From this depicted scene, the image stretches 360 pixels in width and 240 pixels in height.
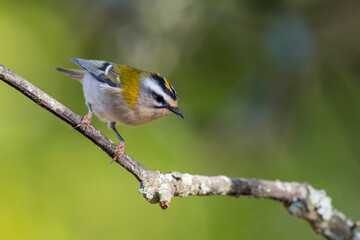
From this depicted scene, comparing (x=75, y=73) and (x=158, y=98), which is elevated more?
(x=75, y=73)

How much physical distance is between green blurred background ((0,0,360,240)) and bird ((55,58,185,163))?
0.13 metres

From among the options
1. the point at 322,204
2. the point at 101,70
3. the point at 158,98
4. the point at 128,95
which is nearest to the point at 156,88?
the point at 158,98

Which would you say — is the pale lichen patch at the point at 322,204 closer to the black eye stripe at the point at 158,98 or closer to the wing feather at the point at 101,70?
the black eye stripe at the point at 158,98

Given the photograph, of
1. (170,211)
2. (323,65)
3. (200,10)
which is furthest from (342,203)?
(200,10)

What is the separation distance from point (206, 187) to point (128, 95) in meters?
0.82

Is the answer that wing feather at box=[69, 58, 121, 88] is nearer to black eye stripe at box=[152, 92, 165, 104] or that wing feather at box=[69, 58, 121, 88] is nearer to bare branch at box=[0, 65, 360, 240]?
black eye stripe at box=[152, 92, 165, 104]

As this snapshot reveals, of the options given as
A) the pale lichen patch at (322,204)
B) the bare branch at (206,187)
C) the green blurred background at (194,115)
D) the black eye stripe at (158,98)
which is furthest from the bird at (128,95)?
the pale lichen patch at (322,204)

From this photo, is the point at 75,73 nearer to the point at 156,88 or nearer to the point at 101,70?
the point at 101,70

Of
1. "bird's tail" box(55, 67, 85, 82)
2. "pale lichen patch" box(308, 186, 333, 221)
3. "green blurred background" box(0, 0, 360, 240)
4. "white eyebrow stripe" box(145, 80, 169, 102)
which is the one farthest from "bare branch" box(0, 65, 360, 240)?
"bird's tail" box(55, 67, 85, 82)

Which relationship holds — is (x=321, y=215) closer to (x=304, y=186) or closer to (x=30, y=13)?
(x=304, y=186)

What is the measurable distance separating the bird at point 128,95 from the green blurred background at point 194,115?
13 cm

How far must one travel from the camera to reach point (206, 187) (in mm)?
1856

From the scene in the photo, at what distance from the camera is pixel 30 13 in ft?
10.2

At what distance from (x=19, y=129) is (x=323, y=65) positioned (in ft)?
6.69
